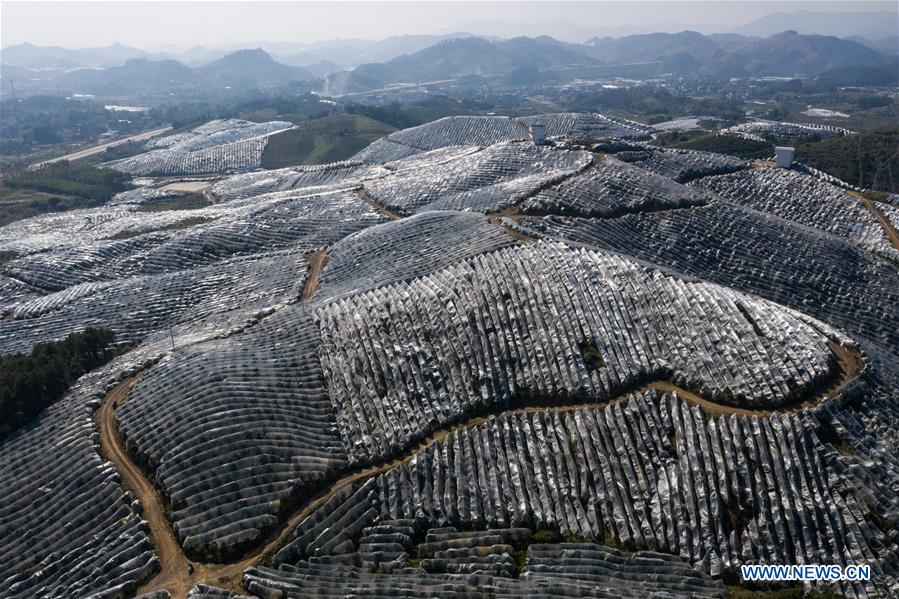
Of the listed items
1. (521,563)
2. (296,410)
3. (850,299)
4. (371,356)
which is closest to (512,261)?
(371,356)

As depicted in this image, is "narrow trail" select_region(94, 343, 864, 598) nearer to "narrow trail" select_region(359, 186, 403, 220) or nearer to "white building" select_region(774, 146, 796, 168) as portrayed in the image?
"narrow trail" select_region(359, 186, 403, 220)

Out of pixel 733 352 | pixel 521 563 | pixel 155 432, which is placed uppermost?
pixel 733 352

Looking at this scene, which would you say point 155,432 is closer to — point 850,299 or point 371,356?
point 371,356

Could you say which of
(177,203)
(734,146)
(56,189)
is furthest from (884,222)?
(56,189)

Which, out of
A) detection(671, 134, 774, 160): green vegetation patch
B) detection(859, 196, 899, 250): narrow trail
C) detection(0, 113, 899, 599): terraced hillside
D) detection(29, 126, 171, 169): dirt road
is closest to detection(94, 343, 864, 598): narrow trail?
detection(0, 113, 899, 599): terraced hillside

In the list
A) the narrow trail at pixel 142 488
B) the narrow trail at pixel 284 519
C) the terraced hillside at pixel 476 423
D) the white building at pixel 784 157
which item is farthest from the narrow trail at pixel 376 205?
the white building at pixel 784 157

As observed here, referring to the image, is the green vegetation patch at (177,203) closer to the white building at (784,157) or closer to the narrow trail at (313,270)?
the narrow trail at (313,270)
